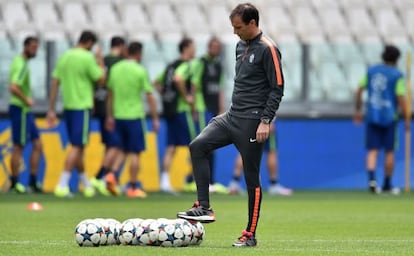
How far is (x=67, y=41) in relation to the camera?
20250 mm

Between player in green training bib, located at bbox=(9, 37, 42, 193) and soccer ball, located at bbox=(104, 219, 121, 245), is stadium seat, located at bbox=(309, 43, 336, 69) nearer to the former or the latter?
player in green training bib, located at bbox=(9, 37, 42, 193)

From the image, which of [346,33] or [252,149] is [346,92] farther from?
[252,149]

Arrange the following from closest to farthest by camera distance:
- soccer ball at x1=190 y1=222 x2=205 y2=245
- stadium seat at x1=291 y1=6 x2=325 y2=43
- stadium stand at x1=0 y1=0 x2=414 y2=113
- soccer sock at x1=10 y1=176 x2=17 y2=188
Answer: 1. soccer ball at x1=190 y1=222 x2=205 y2=245
2. soccer sock at x1=10 y1=176 x2=17 y2=188
3. stadium stand at x1=0 y1=0 x2=414 y2=113
4. stadium seat at x1=291 y1=6 x2=325 y2=43

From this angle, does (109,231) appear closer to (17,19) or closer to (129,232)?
(129,232)

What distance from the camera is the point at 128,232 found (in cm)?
868

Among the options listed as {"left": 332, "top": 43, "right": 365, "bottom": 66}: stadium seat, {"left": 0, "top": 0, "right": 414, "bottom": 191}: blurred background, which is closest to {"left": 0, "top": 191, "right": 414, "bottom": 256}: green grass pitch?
{"left": 0, "top": 0, "right": 414, "bottom": 191}: blurred background

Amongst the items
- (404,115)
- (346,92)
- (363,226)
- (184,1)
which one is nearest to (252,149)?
(363,226)

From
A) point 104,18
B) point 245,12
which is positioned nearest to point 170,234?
point 245,12

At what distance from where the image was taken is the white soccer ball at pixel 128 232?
28.5 feet

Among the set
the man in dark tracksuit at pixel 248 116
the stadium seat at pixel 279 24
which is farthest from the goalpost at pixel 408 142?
the man in dark tracksuit at pixel 248 116

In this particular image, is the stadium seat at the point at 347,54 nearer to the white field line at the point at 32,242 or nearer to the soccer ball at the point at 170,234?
the white field line at the point at 32,242

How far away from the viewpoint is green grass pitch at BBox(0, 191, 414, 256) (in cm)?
850

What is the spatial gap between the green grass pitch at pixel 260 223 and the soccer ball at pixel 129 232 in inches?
6.1

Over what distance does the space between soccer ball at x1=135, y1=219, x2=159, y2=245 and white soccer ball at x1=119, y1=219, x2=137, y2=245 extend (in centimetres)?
3
